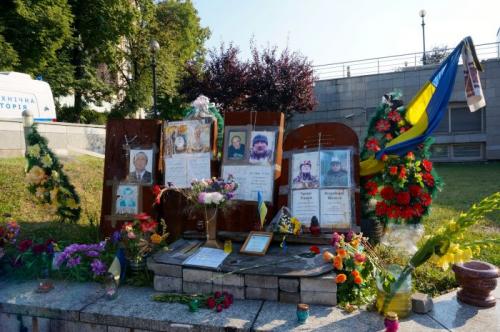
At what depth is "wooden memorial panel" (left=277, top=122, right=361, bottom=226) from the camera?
14.5ft

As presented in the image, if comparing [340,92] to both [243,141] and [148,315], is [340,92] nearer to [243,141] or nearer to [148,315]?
[243,141]

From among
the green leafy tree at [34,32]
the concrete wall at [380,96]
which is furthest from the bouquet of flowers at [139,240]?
the concrete wall at [380,96]

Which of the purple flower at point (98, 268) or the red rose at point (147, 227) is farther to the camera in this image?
the red rose at point (147, 227)

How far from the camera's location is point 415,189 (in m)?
4.40

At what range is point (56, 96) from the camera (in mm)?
15727

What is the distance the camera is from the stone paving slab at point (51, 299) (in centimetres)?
328

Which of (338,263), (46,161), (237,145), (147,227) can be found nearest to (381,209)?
(338,263)

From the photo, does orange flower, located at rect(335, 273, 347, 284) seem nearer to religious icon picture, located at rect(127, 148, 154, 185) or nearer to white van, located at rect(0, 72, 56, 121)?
religious icon picture, located at rect(127, 148, 154, 185)

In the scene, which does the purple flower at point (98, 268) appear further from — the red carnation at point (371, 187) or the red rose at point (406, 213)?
the red rose at point (406, 213)

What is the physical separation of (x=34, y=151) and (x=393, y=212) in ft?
15.3

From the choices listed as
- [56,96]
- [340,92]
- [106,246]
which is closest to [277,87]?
[340,92]

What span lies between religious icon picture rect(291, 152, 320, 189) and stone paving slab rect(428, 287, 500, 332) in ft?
5.67

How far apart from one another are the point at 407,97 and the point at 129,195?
16.1 metres

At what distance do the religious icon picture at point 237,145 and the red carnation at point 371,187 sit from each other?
1586 millimetres
